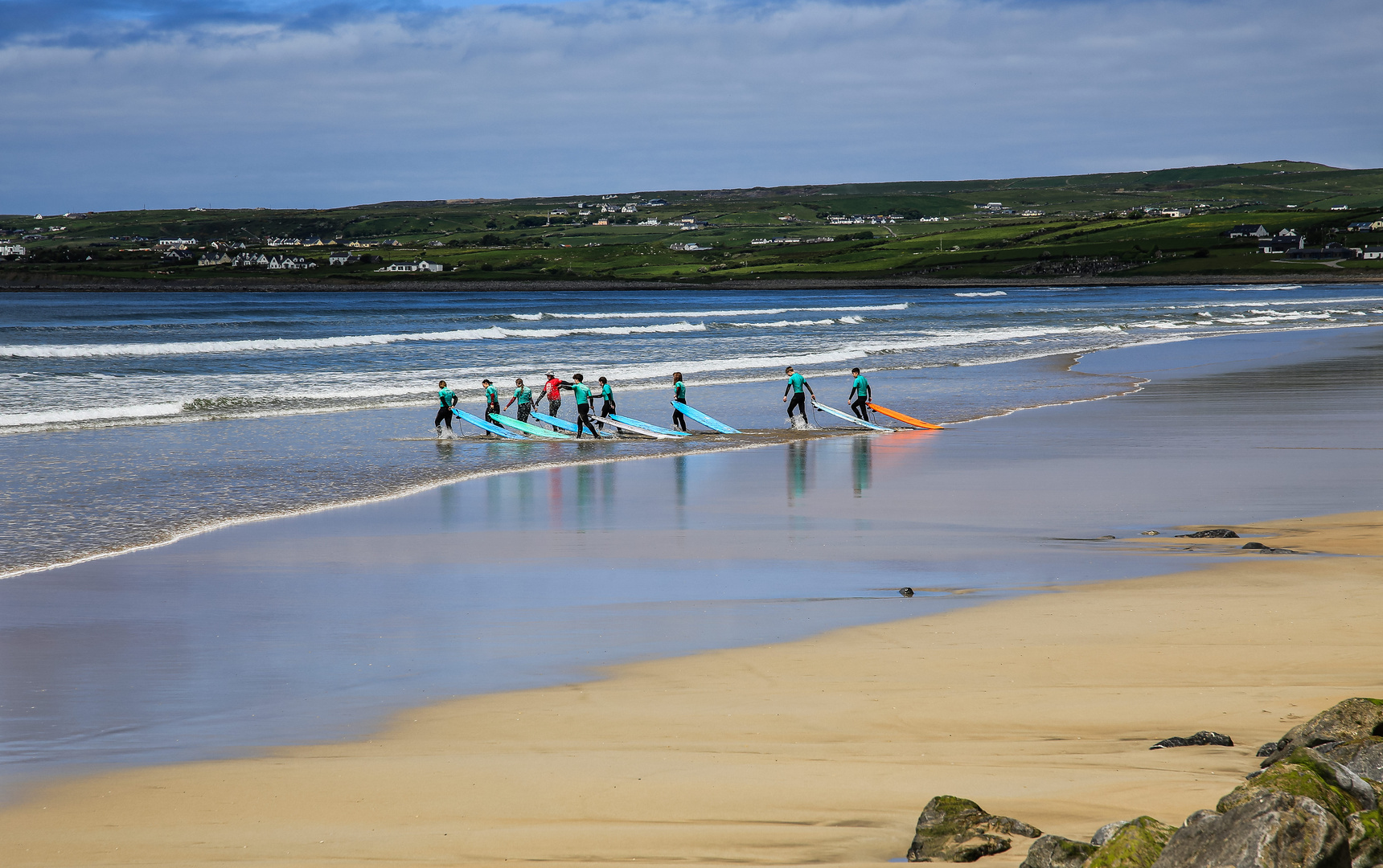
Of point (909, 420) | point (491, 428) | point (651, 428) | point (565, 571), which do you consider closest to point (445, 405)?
point (491, 428)

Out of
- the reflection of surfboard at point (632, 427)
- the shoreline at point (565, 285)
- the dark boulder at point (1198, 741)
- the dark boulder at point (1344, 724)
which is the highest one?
the shoreline at point (565, 285)

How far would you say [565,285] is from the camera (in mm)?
151000

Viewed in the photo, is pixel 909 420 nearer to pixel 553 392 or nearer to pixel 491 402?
pixel 553 392

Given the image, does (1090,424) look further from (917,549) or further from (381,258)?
(381,258)

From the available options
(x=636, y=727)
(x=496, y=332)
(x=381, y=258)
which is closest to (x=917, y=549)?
(x=636, y=727)

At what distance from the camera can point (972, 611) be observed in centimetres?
934

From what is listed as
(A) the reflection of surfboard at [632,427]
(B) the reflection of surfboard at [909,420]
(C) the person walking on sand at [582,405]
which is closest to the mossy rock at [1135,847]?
(C) the person walking on sand at [582,405]

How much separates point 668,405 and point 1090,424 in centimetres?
1043

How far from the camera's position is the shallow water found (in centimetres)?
746

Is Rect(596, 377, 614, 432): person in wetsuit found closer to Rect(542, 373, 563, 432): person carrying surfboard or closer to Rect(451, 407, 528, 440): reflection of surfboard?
Rect(542, 373, 563, 432): person carrying surfboard

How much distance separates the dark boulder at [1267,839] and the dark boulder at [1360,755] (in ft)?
3.48

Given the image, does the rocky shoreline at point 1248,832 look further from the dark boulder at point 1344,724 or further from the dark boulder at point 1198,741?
the dark boulder at point 1198,741

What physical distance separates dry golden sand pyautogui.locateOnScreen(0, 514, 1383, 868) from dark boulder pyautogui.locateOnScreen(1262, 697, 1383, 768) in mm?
374

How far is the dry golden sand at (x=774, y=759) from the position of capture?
516 cm
